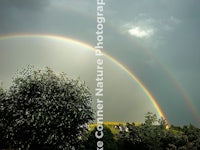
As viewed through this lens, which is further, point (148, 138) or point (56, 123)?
point (148, 138)

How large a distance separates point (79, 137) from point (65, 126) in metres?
2.44

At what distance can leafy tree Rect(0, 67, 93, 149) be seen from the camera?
130ft

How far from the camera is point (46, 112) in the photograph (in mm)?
40312

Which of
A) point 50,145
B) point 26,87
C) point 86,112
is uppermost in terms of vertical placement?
point 26,87

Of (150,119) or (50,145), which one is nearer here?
(50,145)

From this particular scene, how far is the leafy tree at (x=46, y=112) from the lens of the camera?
130 feet

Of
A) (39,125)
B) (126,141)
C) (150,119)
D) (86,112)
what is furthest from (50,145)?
(150,119)

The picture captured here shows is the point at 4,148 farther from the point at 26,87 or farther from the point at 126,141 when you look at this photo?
the point at 126,141

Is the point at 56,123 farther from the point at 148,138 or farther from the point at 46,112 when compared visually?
the point at 148,138

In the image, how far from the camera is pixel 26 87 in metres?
42.7

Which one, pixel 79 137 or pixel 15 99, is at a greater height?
pixel 15 99

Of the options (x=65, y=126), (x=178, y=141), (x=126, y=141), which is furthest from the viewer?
(x=126, y=141)

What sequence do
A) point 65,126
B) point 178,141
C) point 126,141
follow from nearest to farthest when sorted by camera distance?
point 65,126 → point 178,141 → point 126,141

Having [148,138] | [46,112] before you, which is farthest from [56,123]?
[148,138]
